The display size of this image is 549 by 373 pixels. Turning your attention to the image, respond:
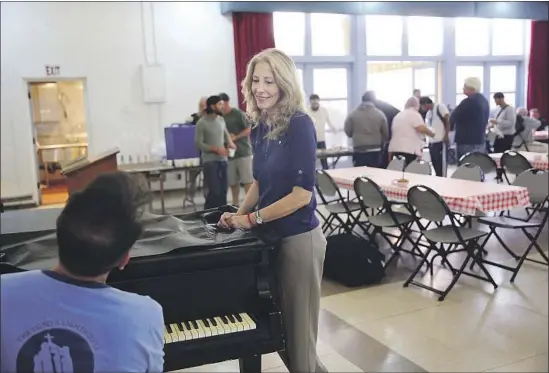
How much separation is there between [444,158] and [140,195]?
8168 millimetres

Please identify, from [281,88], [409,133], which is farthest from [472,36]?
[281,88]

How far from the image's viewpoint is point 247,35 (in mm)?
9922

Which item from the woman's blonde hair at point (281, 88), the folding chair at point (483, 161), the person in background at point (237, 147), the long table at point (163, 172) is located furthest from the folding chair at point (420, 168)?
the woman's blonde hair at point (281, 88)

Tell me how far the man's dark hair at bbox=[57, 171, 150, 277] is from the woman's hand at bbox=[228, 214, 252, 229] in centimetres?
105

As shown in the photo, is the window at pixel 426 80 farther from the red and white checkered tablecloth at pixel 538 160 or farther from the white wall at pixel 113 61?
the red and white checkered tablecloth at pixel 538 160

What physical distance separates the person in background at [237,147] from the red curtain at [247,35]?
7.89 feet

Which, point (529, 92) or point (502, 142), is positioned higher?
point (529, 92)

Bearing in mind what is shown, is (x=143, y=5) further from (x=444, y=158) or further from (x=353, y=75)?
(x=444, y=158)

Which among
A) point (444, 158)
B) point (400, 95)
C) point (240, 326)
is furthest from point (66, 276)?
point (400, 95)

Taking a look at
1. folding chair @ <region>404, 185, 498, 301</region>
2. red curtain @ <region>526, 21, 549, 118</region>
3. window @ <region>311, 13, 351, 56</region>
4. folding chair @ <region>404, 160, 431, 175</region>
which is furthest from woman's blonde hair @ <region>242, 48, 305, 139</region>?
red curtain @ <region>526, 21, 549, 118</region>

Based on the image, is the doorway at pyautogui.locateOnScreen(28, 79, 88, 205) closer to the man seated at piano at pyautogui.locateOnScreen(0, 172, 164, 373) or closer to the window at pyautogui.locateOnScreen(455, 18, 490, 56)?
the window at pyautogui.locateOnScreen(455, 18, 490, 56)

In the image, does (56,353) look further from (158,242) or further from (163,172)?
(163,172)

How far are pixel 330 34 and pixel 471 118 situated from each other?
4495 mm

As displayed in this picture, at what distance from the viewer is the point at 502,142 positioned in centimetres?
1023
